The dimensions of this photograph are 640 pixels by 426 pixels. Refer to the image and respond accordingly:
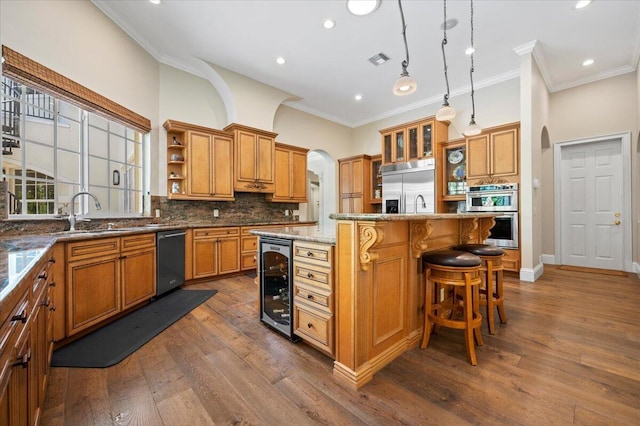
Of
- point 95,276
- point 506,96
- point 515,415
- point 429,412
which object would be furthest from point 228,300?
point 506,96

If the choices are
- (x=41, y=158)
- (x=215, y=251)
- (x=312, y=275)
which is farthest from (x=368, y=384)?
(x=41, y=158)

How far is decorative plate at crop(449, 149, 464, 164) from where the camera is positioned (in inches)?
194

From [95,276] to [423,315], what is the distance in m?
2.95

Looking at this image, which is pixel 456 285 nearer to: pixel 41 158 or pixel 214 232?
pixel 214 232

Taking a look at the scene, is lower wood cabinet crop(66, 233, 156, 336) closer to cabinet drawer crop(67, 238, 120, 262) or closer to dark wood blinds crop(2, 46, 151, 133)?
cabinet drawer crop(67, 238, 120, 262)

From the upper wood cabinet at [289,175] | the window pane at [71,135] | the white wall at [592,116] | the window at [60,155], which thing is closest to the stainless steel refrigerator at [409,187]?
the upper wood cabinet at [289,175]

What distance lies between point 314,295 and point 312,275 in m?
0.15

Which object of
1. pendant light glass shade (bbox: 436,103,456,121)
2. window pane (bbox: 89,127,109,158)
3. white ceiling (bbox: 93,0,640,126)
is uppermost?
white ceiling (bbox: 93,0,640,126)

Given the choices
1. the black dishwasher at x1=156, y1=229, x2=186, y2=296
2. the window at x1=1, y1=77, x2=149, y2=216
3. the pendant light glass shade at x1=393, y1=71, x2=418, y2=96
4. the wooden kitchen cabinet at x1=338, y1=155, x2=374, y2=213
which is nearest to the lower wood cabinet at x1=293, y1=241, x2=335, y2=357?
the pendant light glass shade at x1=393, y1=71, x2=418, y2=96

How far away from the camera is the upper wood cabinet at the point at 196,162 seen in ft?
13.3

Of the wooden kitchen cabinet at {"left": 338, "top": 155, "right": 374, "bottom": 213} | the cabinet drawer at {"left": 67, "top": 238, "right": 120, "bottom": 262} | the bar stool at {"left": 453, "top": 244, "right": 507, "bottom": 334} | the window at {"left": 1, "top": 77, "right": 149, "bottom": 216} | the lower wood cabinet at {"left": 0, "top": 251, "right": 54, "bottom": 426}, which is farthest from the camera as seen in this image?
the wooden kitchen cabinet at {"left": 338, "top": 155, "right": 374, "bottom": 213}

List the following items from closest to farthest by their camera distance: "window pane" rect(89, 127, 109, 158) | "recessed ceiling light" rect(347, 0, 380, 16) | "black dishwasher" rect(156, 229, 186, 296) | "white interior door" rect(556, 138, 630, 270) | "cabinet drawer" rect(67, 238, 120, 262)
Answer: "cabinet drawer" rect(67, 238, 120, 262) → "recessed ceiling light" rect(347, 0, 380, 16) → "black dishwasher" rect(156, 229, 186, 296) → "window pane" rect(89, 127, 109, 158) → "white interior door" rect(556, 138, 630, 270)

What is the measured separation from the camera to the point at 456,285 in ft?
6.40

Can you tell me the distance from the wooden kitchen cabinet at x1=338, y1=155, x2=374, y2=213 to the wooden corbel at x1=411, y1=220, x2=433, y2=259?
4266 mm
